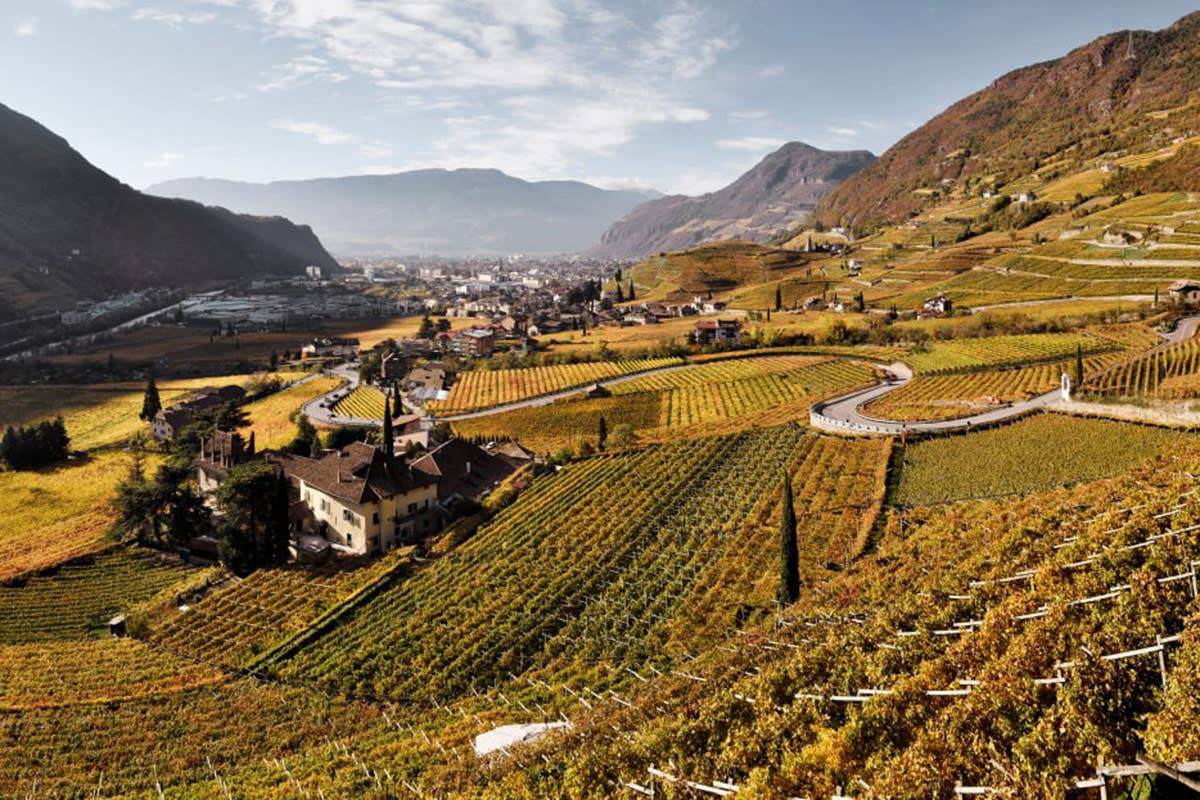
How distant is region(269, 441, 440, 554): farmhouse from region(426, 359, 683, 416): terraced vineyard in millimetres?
29702

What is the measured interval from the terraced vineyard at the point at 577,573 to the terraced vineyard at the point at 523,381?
1319 inches

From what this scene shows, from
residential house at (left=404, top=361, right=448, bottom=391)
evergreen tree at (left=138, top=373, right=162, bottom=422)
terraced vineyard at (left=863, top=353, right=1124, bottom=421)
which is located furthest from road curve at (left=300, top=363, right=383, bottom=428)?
terraced vineyard at (left=863, top=353, right=1124, bottom=421)

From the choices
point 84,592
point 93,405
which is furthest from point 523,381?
point 93,405

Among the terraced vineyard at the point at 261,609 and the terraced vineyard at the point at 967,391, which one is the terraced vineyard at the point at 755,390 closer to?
the terraced vineyard at the point at 967,391

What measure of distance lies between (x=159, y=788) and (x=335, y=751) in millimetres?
5136

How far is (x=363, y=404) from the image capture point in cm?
8388

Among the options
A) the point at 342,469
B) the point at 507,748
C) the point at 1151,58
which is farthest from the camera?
the point at 1151,58

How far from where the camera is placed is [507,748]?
58.1 ft

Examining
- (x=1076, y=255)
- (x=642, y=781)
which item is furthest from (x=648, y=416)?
(x=1076, y=255)

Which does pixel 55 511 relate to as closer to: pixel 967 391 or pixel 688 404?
pixel 688 404

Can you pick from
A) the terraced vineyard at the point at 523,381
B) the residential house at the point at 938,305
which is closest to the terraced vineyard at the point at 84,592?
the terraced vineyard at the point at 523,381

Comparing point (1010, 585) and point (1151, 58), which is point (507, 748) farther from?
point (1151, 58)

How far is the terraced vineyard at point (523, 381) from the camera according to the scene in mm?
79062

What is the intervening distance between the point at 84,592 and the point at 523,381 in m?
53.5
